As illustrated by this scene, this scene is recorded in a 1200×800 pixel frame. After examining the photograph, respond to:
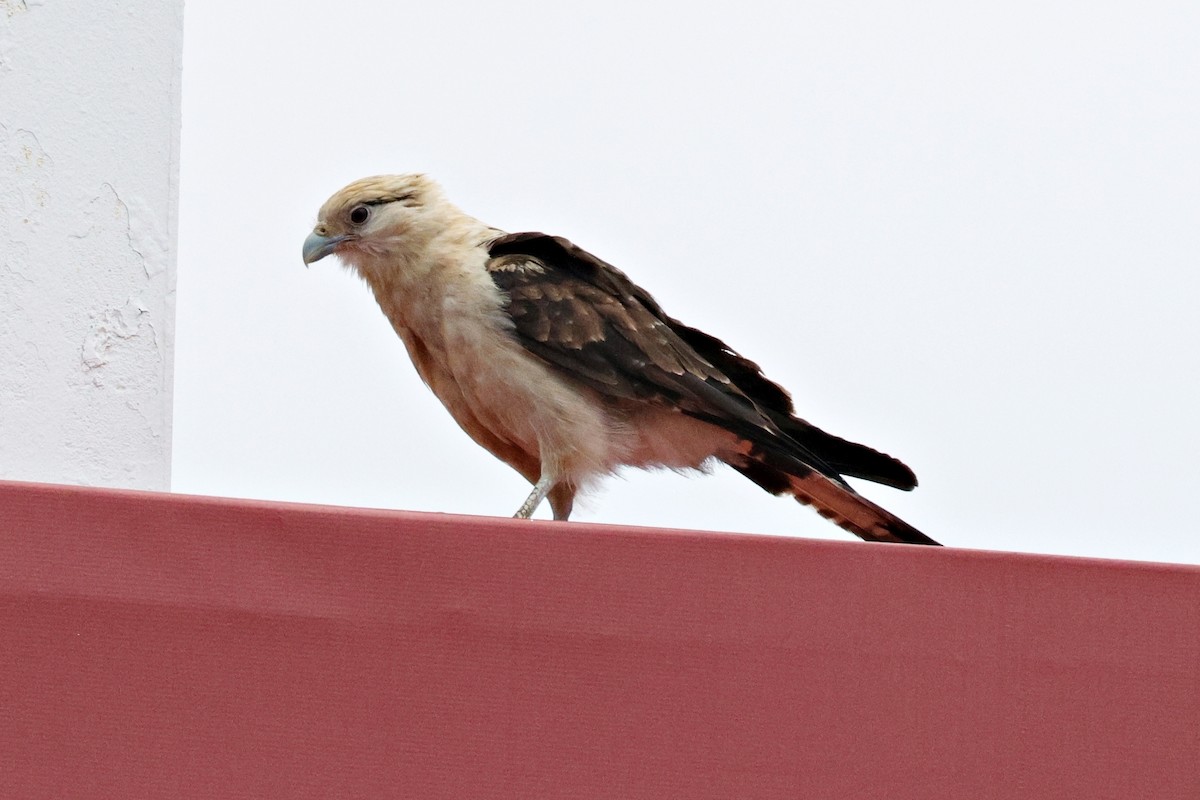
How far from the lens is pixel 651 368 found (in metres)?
1.56

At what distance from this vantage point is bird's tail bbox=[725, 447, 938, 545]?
1569 millimetres

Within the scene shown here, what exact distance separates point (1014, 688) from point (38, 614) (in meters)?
0.80

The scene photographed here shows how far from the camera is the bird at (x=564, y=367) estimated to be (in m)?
1.55

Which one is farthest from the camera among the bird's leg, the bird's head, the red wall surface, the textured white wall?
the bird's head

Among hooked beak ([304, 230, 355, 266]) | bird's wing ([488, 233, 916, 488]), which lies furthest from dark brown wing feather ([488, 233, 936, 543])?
hooked beak ([304, 230, 355, 266])

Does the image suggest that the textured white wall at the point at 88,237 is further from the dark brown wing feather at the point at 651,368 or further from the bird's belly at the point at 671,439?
the bird's belly at the point at 671,439

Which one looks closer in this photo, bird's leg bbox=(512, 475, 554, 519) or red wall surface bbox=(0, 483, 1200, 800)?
red wall surface bbox=(0, 483, 1200, 800)

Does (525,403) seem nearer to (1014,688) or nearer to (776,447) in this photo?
(776,447)

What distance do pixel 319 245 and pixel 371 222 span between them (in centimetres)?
8

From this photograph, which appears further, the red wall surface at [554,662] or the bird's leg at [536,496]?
the bird's leg at [536,496]

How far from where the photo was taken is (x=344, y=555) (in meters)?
0.97

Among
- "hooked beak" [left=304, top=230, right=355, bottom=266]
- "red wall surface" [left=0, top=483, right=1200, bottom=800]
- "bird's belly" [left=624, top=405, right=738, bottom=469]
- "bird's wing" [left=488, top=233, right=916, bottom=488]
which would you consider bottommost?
"red wall surface" [left=0, top=483, right=1200, bottom=800]

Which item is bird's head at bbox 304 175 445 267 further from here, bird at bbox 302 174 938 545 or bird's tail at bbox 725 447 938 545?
bird's tail at bbox 725 447 938 545

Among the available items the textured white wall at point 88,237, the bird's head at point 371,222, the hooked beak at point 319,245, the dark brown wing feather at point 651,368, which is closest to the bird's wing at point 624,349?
the dark brown wing feather at point 651,368
